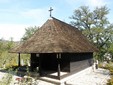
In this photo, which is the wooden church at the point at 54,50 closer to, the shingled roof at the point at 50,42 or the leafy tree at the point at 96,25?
the shingled roof at the point at 50,42

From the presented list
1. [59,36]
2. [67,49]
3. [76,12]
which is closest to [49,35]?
[59,36]

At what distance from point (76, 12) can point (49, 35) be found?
89.6 ft

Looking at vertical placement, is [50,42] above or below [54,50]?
above

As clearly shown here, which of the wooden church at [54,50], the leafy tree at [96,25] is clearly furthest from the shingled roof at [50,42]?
the leafy tree at [96,25]

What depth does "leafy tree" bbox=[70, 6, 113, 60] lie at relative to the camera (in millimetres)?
37688

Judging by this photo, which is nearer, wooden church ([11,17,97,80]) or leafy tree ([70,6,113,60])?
wooden church ([11,17,97,80])

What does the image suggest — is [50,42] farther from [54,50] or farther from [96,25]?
[96,25]

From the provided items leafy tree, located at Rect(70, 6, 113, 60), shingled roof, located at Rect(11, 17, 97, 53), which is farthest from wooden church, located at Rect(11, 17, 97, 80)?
leafy tree, located at Rect(70, 6, 113, 60)

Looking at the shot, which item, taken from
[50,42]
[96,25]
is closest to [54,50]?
[50,42]

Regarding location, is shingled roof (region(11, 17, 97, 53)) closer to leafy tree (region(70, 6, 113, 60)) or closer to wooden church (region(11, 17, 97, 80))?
wooden church (region(11, 17, 97, 80))

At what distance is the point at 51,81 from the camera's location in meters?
13.4

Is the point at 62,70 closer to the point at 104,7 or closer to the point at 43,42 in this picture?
the point at 43,42

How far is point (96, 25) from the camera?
3897 cm

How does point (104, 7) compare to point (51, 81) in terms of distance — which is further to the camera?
point (104, 7)
